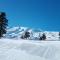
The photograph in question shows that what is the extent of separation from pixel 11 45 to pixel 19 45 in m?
0.31

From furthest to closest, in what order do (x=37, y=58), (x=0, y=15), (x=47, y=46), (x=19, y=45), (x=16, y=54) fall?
1. (x=0, y=15)
2. (x=19, y=45)
3. (x=47, y=46)
4. (x=16, y=54)
5. (x=37, y=58)

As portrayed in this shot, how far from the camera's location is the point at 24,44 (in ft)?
22.5

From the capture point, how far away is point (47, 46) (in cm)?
623

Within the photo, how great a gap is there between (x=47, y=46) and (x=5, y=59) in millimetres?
1503

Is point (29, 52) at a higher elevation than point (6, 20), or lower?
lower

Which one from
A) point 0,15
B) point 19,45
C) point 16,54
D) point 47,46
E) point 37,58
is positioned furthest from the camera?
point 0,15

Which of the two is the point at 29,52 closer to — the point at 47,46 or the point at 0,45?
the point at 47,46

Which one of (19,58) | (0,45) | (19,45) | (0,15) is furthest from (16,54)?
(0,15)

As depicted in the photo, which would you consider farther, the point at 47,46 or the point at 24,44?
the point at 24,44

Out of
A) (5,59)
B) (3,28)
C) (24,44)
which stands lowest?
(5,59)

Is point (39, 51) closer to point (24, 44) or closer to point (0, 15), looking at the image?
point (24, 44)

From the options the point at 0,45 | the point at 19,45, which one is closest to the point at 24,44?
the point at 19,45

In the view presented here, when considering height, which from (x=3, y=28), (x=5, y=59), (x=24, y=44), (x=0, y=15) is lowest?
(x=5, y=59)

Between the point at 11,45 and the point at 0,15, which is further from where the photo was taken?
the point at 0,15
